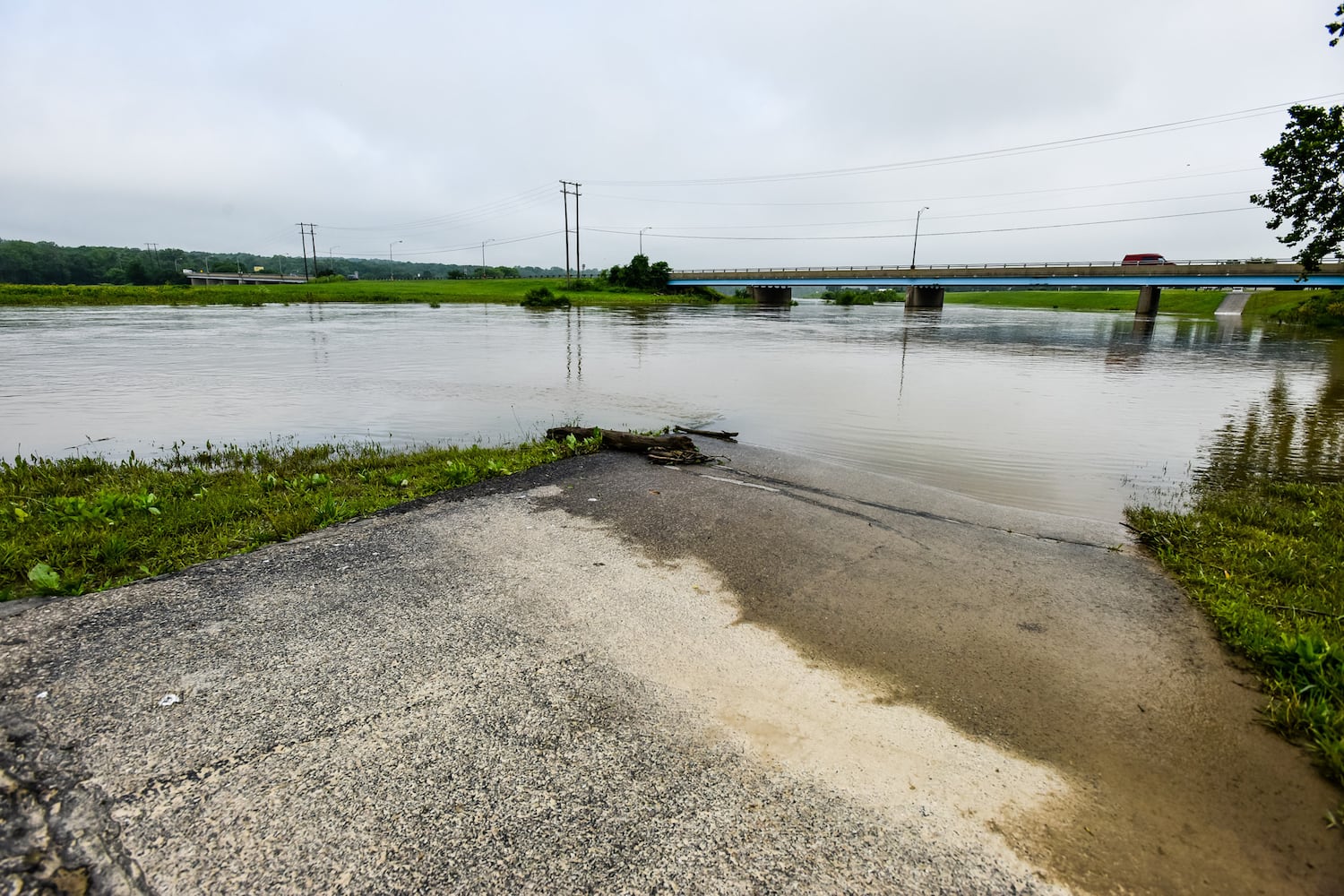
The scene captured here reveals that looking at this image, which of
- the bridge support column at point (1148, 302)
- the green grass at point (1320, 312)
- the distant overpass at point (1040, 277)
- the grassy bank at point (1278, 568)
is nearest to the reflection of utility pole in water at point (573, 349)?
the grassy bank at point (1278, 568)

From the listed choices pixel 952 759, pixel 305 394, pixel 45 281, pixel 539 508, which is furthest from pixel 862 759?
pixel 45 281

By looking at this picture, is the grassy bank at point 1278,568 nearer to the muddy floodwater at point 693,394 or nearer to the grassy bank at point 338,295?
the muddy floodwater at point 693,394

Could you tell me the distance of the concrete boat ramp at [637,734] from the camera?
9.84 ft

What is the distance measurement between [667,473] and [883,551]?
3847mm

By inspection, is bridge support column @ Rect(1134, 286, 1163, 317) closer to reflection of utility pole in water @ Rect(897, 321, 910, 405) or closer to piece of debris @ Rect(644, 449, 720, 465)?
reflection of utility pole in water @ Rect(897, 321, 910, 405)

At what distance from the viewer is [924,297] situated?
113 metres

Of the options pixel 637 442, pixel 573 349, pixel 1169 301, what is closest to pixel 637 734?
pixel 637 442

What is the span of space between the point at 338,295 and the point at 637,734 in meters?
103

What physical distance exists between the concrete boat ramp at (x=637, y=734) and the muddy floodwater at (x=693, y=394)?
587 cm

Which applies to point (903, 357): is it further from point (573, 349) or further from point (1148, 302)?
point (1148, 302)

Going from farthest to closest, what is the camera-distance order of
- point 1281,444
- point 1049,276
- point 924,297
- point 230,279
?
point 230,279 → point 924,297 → point 1049,276 → point 1281,444

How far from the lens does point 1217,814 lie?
337cm

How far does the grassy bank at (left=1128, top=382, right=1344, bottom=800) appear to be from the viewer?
161 inches

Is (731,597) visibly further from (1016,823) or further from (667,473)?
(667,473)
